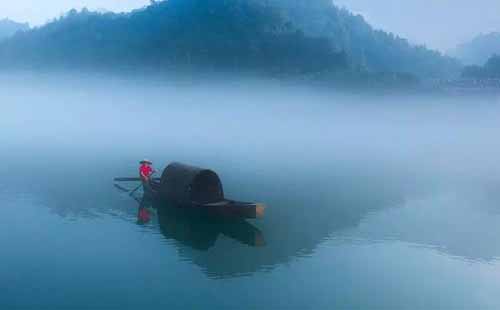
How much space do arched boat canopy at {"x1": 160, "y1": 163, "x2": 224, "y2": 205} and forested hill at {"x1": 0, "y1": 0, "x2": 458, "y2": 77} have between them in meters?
130

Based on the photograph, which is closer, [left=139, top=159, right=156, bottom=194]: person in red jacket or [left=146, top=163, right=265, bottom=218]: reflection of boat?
[left=146, top=163, right=265, bottom=218]: reflection of boat

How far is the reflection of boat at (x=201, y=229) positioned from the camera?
2591cm

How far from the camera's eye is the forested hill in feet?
520

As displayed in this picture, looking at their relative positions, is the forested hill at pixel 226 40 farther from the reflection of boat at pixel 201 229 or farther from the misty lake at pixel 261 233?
the reflection of boat at pixel 201 229

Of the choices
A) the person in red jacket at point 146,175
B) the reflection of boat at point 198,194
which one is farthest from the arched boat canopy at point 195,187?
the person in red jacket at point 146,175

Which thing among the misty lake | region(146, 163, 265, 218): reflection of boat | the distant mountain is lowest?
the misty lake

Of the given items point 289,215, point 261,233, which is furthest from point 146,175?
point 261,233

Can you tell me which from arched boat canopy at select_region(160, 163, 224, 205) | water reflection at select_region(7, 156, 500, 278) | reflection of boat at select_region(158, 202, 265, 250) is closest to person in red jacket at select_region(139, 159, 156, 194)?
water reflection at select_region(7, 156, 500, 278)

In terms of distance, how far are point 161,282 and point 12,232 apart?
10496 mm

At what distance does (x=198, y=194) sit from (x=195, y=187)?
1.48ft

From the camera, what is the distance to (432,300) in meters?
20.0

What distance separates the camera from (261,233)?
2733 centimetres

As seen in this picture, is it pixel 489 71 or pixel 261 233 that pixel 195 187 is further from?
pixel 489 71

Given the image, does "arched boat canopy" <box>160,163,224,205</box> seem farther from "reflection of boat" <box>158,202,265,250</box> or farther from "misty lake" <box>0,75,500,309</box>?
"misty lake" <box>0,75,500,309</box>
